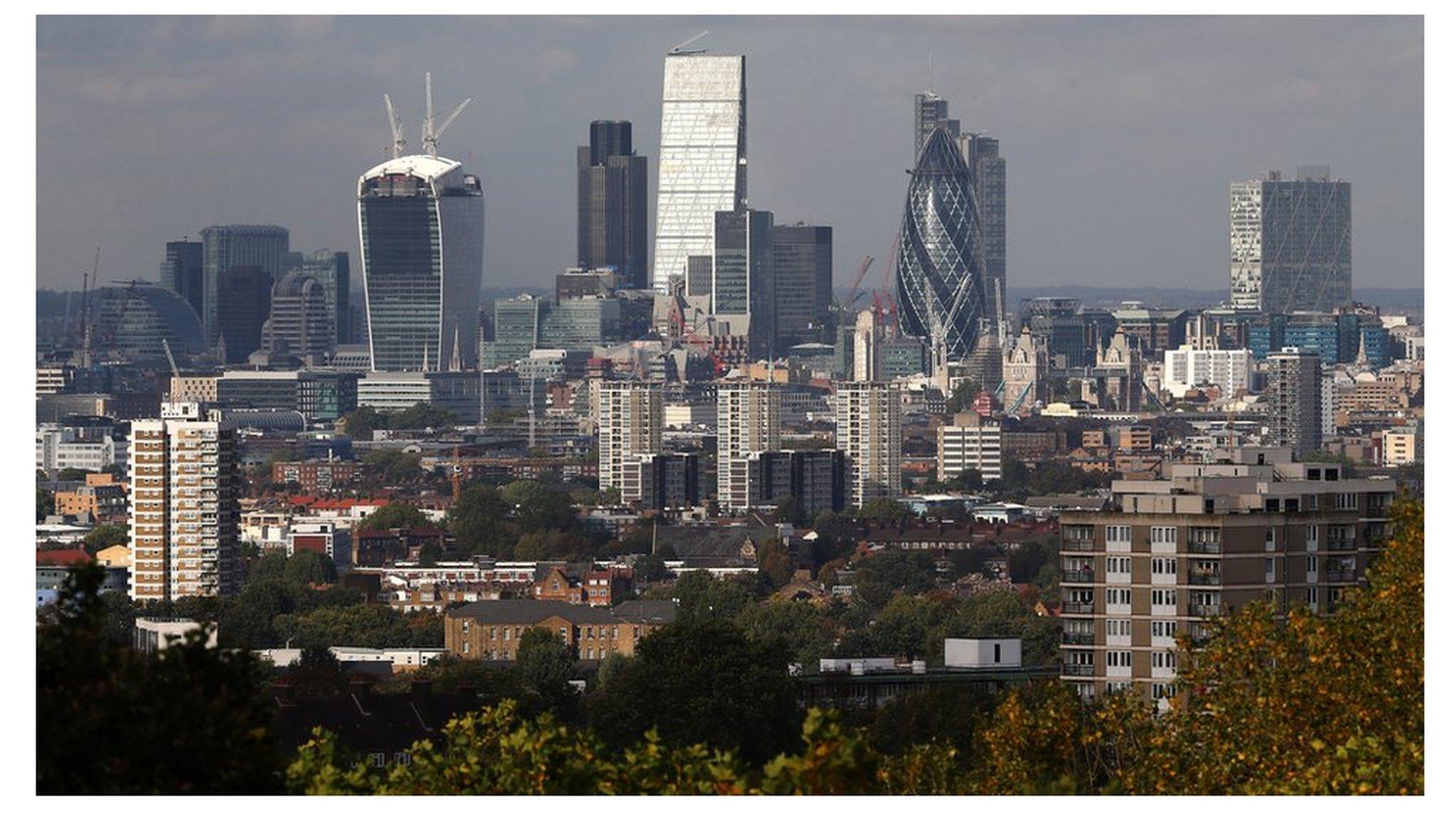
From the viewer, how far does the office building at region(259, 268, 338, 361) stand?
8681cm

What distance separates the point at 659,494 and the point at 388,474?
675 centimetres

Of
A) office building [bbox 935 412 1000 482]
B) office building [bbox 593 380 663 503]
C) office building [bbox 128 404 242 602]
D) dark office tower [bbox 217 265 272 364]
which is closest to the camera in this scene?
office building [bbox 128 404 242 602]

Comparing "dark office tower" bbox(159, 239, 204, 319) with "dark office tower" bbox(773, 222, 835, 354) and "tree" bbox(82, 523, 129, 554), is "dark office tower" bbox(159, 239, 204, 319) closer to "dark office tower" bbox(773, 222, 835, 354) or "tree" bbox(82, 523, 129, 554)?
"dark office tower" bbox(773, 222, 835, 354)

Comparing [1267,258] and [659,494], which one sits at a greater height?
[1267,258]

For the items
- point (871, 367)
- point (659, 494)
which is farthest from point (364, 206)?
point (659, 494)

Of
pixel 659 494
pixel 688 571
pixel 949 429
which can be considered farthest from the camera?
pixel 949 429

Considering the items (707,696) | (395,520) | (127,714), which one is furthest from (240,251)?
(127,714)

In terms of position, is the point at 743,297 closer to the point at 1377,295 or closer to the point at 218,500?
the point at 1377,295

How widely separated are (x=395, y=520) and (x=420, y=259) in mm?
39104

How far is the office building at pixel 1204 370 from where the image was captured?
274 ft

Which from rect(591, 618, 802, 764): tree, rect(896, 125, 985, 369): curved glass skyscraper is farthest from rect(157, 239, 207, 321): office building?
rect(591, 618, 802, 764): tree

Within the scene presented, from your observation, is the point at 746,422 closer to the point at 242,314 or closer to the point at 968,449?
the point at 968,449

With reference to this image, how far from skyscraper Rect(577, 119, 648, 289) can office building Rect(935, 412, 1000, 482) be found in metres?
32.8
